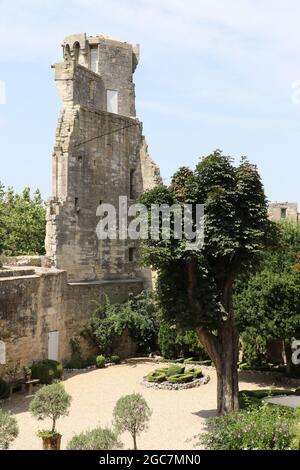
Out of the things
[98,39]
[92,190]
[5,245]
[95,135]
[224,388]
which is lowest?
[224,388]

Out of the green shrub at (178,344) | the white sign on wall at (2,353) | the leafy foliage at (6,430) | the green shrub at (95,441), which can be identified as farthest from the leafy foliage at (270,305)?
the green shrub at (95,441)

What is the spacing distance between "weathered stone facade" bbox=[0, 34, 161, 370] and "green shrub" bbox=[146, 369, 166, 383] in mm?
4880

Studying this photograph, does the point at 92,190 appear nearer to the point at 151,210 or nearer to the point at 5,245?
the point at 5,245

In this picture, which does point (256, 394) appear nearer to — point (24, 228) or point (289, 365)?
point (289, 365)

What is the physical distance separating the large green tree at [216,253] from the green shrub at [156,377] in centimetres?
619

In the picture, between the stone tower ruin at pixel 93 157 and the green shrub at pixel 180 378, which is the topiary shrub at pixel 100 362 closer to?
the stone tower ruin at pixel 93 157

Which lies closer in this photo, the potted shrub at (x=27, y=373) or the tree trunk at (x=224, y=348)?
the tree trunk at (x=224, y=348)

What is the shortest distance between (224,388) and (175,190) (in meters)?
6.68

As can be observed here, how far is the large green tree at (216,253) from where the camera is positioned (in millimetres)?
19391

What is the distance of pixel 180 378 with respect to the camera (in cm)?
2578

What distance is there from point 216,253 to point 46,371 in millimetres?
10630

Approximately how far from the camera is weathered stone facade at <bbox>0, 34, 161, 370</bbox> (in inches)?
1041

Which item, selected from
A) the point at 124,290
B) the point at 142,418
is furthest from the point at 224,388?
the point at 124,290

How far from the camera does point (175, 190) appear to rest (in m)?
20.3
